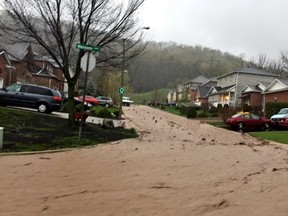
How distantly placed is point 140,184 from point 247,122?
27199 millimetres

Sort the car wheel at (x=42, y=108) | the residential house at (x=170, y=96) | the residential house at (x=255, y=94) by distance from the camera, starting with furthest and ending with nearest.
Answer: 1. the residential house at (x=170, y=96)
2. the residential house at (x=255, y=94)
3. the car wheel at (x=42, y=108)

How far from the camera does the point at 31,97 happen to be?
26.8m

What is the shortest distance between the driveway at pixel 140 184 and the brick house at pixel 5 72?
1302 inches

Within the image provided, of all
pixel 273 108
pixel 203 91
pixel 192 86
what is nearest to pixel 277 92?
pixel 273 108

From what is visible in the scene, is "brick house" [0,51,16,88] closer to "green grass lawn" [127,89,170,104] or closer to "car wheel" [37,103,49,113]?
"car wheel" [37,103,49,113]

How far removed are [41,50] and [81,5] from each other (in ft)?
11.5

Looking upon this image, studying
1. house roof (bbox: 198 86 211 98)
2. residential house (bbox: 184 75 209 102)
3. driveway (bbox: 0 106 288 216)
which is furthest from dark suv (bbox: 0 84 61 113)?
residential house (bbox: 184 75 209 102)

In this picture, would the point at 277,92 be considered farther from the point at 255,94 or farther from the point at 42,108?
the point at 42,108

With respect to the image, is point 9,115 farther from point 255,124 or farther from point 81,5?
point 255,124

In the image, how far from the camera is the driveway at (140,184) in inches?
257

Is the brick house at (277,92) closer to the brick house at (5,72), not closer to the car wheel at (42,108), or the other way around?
the brick house at (5,72)

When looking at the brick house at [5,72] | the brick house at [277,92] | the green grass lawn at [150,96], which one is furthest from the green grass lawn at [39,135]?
the green grass lawn at [150,96]

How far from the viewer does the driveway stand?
6520mm

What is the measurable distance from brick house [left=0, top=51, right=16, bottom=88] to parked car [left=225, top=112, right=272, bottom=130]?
892 inches
